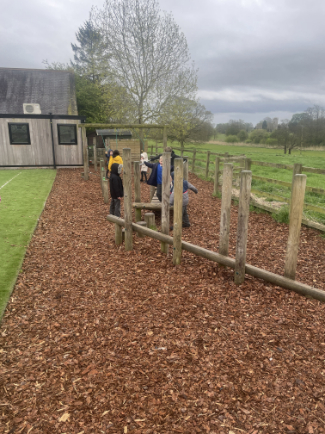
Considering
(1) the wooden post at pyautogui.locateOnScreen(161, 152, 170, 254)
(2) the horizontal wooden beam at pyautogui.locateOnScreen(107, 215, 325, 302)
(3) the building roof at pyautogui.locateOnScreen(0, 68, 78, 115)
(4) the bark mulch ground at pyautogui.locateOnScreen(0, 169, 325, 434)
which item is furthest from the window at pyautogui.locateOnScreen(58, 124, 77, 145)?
(2) the horizontal wooden beam at pyautogui.locateOnScreen(107, 215, 325, 302)

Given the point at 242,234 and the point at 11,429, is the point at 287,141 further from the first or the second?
the point at 11,429

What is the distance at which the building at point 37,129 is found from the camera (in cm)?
1847

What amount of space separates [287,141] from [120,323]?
133ft

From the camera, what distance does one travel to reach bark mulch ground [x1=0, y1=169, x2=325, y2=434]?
8.71ft

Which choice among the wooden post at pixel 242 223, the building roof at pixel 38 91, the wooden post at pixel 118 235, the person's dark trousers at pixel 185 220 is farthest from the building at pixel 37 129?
the wooden post at pixel 242 223

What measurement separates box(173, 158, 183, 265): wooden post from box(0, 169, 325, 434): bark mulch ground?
12.6 inches

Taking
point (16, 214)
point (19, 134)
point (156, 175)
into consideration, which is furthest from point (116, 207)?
point (19, 134)

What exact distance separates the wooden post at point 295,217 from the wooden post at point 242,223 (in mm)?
562

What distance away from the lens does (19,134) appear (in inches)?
733

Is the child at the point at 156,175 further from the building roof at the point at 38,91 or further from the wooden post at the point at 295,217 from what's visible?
the building roof at the point at 38,91

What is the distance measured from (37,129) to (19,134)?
3.62 ft

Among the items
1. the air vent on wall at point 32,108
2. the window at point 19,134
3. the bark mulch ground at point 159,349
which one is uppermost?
the air vent on wall at point 32,108

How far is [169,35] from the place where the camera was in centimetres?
2250

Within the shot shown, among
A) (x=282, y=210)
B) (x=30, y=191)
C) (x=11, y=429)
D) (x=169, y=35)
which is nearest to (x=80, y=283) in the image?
(x=11, y=429)
